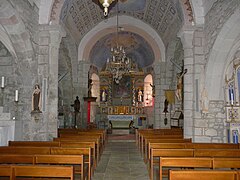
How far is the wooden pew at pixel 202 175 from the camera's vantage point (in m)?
3.32

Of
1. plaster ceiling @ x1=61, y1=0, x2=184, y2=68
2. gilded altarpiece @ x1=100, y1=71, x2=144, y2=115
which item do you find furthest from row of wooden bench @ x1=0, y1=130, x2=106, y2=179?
gilded altarpiece @ x1=100, y1=71, x2=144, y2=115

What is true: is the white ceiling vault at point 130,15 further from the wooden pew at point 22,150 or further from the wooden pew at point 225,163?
the wooden pew at point 225,163

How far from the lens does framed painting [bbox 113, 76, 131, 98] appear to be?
21.9m

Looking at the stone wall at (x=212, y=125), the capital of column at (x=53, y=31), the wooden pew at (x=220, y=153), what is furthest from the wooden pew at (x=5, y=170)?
the stone wall at (x=212, y=125)

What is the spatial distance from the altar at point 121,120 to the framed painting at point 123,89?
471cm

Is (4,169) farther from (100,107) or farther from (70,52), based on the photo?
(100,107)

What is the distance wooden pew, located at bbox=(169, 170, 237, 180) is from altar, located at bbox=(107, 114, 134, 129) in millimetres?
13784

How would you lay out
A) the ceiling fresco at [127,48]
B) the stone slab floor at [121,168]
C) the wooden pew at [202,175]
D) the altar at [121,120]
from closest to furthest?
1. the wooden pew at [202,175]
2. the stone slab floor at [121,168]
3. the ceiling fresco at [127,48]
4. the altar at [121,120]

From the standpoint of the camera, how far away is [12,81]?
30.7 feet

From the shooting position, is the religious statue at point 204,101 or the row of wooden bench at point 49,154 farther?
the religious statue at point 204,101

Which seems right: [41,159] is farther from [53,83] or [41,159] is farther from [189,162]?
[53,83]

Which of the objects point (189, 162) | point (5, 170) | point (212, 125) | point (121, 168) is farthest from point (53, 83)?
point (189, 162)

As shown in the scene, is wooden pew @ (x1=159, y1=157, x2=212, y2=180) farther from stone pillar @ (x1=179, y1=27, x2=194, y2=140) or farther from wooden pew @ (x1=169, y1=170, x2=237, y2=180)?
stone pillar @ (x1=179, y1=27, x2=194, y2=140)

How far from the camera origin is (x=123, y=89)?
22000 mm
